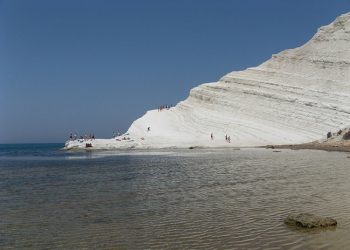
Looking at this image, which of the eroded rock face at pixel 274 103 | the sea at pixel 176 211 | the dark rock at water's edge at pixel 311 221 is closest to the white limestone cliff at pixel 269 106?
the eroded rock face at pixel 274 103

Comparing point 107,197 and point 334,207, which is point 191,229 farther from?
point 107,197

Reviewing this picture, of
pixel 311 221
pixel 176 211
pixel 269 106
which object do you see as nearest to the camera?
pixel 311 221

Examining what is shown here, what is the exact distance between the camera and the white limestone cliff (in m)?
49.4

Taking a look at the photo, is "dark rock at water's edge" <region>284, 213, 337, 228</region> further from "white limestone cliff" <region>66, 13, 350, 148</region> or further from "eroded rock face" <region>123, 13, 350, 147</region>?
"eroded rock face" <region>123, 13, 350, 147</region>

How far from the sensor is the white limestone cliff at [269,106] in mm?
49438

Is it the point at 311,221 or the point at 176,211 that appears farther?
the point at 176,211

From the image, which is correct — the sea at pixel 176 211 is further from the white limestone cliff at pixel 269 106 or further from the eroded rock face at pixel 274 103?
the eroded rock face at pixel 274 103

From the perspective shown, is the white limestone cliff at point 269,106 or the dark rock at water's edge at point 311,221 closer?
the dark rock at water's edge at point 311,221

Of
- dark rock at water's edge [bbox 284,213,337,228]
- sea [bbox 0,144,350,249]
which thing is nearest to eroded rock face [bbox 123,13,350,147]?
sea [bbox 0,144,350,249]

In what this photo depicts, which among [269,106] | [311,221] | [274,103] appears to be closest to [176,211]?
[311,221]

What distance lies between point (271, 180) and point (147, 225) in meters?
8.31

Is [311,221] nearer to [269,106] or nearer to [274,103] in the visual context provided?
[269,106]

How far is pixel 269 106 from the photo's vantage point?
5353cm

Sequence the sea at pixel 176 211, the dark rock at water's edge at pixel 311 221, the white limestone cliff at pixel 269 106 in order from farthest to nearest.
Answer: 1. the white limestone cliff at pixel 269 106
2. the dark rock at water's edge at pixel 311 221
3. the sea at pixel 176 211
